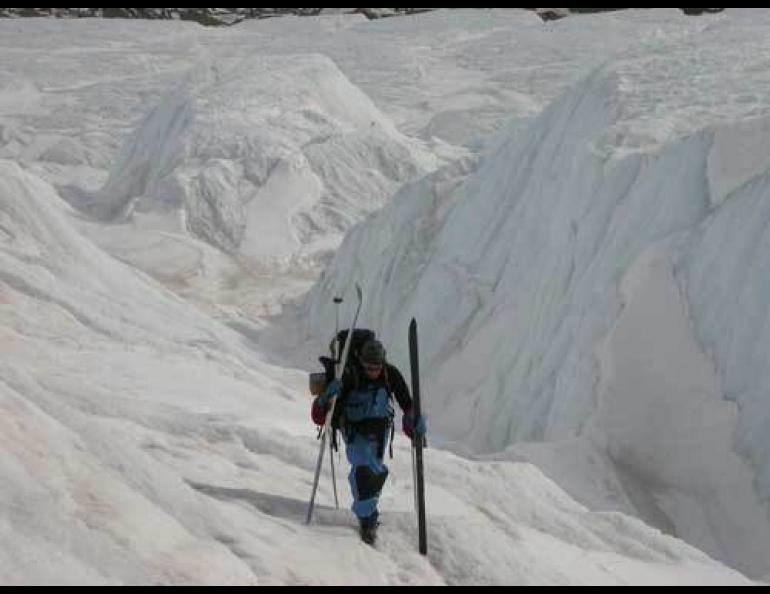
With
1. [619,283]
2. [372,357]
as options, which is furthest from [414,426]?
[619,283]

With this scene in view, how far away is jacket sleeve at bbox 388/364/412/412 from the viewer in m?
6.95

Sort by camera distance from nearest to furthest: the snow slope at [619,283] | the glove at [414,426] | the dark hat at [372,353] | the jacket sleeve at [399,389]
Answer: the dark hat at [372,353] → the glove at [414,426] → the jacket sleeve at [399,389] → the snow slope at [619,283]

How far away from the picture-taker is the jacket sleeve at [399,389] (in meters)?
6.95

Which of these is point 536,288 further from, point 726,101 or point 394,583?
A: point 394,583

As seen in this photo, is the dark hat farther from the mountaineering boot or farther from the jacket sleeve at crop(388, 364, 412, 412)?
the mountaineering boot

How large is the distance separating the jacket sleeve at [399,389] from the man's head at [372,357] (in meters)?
0.15

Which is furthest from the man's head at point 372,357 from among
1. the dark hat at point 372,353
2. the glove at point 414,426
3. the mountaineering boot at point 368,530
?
the mountaineering boot at point 368,530

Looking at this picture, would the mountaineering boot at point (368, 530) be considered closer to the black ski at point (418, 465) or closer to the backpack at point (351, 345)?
the black ski at point (418, 465)

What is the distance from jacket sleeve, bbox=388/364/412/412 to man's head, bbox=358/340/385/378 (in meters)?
0.15

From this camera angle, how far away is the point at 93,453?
6512mm

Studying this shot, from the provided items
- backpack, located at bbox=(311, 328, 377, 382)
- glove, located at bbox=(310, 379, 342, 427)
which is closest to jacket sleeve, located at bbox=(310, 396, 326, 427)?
glove, located at bbox=(310, 379, 342, 427)

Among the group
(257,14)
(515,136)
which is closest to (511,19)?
(257,14)

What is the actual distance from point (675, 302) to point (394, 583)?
8749 millimetres
